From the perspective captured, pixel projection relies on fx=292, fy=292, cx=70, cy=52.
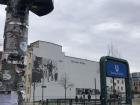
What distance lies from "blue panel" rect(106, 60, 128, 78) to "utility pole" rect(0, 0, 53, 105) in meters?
6.81

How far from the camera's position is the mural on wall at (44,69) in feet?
243

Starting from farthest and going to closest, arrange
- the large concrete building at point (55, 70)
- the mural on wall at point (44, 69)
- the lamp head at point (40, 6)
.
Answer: the large concrete building at point (55, 70), the mural on wall at point (44, 69), the lamp head at point (40, 6)

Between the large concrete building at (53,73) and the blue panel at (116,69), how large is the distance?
5389cm

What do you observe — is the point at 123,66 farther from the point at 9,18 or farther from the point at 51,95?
the point at 51,95

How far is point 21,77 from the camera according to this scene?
6.87 m

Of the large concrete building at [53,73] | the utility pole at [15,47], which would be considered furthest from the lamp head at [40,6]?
the large concrete building at [53,73]

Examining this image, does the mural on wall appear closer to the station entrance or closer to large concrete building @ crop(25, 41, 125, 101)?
large concrete building @ crop(25, 41, 125, 101)

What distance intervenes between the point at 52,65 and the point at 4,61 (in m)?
73.0

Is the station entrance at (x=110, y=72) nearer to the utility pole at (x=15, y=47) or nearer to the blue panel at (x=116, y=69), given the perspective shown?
the blue panel at (x=116, y=69)

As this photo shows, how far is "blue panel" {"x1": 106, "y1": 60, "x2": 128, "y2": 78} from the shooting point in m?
13.5

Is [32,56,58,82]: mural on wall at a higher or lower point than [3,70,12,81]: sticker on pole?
higher

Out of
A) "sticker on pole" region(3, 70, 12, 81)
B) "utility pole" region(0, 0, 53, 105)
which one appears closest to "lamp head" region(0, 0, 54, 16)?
"utility pole" region(0, 0, 53, 105)

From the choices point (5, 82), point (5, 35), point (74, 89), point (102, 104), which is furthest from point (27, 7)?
point (74, 89)

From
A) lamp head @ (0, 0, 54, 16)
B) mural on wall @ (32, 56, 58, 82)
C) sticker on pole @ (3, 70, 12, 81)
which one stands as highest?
mural on wall @ (32, 56, 58, 82)
